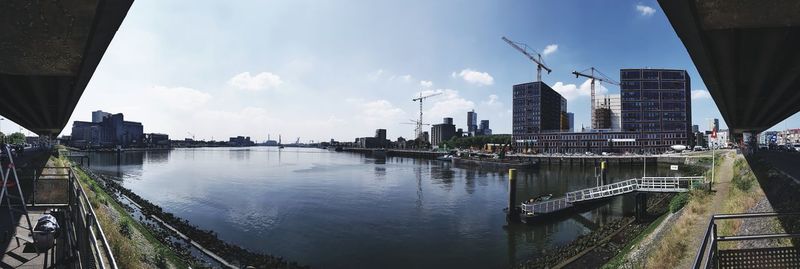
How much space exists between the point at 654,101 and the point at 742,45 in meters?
172

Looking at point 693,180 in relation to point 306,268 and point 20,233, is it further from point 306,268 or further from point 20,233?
point 20,233

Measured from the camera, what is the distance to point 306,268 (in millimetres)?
22516

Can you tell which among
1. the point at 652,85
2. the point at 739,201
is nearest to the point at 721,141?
the point at 652,85

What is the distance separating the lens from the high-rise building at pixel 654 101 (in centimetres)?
15388

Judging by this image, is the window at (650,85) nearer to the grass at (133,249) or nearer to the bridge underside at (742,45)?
the bridge underside at (742,45)

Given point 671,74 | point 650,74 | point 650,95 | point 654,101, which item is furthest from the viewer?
point 650,74

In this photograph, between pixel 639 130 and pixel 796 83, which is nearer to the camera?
pixel 796 83

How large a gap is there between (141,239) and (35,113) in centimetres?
1870

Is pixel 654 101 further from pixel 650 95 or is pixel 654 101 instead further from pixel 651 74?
pixel 651 74

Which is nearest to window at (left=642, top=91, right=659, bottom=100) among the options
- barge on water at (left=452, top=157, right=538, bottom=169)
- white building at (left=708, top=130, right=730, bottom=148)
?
white building at (left=708, top=130, right=730, bottom=148)

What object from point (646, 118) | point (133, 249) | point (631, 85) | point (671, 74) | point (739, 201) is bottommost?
point (133, 249)

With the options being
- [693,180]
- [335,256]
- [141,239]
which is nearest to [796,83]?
[693,180]

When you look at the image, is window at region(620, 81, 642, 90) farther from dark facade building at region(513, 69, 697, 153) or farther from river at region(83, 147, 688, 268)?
river at region(83, 147, 688, 268)

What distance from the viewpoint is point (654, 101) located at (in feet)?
514
